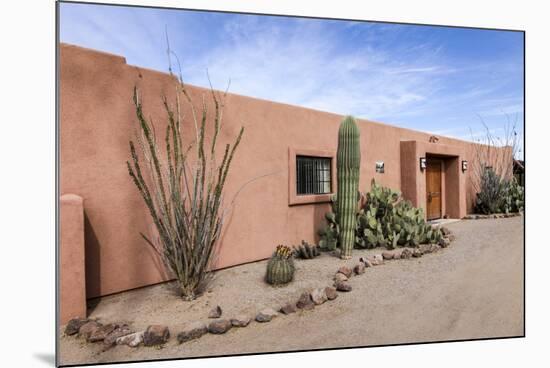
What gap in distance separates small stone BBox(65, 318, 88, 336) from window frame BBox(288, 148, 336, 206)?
2.57 meters

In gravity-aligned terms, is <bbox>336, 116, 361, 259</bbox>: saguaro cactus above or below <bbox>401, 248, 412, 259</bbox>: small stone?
above

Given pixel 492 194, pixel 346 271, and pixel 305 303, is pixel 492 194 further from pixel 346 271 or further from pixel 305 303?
pixel 305 303

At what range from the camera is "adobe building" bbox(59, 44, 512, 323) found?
276 centimetres

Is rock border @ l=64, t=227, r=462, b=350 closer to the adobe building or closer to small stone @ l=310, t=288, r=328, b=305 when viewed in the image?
small stone @ l=310, t=288, r=328, b=305

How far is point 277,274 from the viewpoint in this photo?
3.43 m

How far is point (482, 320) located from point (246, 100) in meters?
3.33

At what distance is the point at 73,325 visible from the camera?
255 cm

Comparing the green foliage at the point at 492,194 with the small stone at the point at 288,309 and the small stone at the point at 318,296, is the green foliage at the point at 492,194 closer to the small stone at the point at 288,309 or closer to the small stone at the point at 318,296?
the small stone at the point at 318,296

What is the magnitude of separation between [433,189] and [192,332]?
6076 millimetres

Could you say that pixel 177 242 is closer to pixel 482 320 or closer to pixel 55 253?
pixel 55 253

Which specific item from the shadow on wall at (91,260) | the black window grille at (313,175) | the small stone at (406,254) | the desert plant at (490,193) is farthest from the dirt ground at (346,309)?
the desert plant at (490,193)

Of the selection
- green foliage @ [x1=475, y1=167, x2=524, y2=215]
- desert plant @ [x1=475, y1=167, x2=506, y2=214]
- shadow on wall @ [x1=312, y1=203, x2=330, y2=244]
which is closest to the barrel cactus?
shadow on wall @ [x1=312, y1=203, x2=330, y2=244]

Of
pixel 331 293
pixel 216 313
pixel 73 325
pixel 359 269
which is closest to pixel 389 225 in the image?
pixel 359 269

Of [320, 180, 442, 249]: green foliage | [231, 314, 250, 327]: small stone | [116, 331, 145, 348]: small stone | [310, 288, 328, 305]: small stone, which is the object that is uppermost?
[320, 180, 442, 249]: green foliage
